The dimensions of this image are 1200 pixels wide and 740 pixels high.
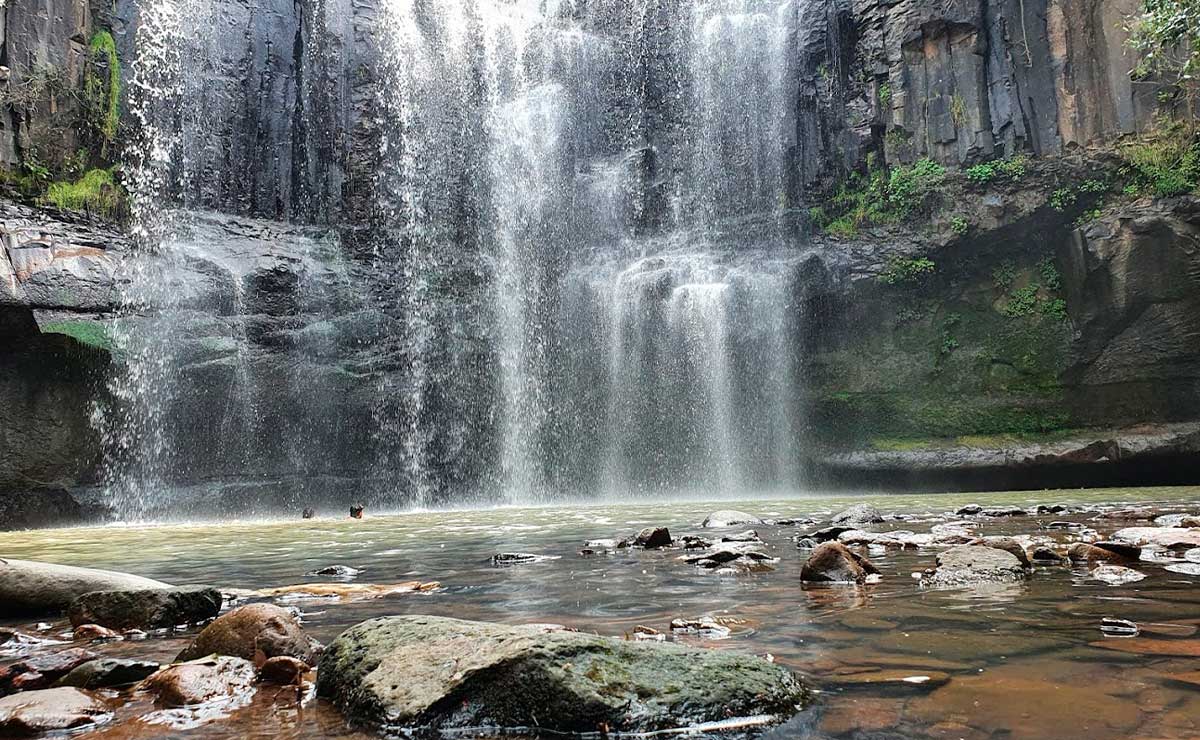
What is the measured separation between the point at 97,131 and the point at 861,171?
19.7 m

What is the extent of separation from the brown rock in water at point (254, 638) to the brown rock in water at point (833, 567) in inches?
92.5

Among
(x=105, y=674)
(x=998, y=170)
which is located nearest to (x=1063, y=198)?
(x=998, y=170)

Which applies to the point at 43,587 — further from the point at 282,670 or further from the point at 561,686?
the point at 561,686

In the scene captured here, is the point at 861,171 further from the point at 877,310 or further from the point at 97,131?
the point at 97,131

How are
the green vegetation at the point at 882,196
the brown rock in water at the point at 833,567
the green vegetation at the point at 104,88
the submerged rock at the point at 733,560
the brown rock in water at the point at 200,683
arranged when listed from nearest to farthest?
the brown rock in water at the point at 200,683 < the brown rock in water at the point at 833,567 < the submerged rock at the point at 733,560 < the green vegetation at the point at 104,88 < the green vegetation at the point at 882,196

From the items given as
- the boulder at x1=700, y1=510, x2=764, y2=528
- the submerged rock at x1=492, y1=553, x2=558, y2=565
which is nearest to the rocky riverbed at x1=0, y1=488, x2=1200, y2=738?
the submerged rock at x1=492, y1=553, x2=558, y2=565

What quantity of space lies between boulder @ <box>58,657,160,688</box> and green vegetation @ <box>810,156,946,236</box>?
67.4 feet

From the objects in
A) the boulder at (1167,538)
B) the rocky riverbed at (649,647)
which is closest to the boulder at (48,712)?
the rocky riverbed at (649,647)

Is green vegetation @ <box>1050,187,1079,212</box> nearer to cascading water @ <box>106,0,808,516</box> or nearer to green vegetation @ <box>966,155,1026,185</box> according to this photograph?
green vegetation @ <box>966,155,1026,185</box>

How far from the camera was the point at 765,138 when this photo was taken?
23.2m

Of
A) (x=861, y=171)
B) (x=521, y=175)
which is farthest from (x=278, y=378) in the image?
(x=861, y=171)

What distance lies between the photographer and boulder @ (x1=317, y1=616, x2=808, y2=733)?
6.05 feet

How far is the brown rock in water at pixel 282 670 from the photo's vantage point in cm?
244

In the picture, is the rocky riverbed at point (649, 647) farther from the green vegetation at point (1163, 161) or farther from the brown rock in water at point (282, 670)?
the green vegetation at point (1163, 161)
